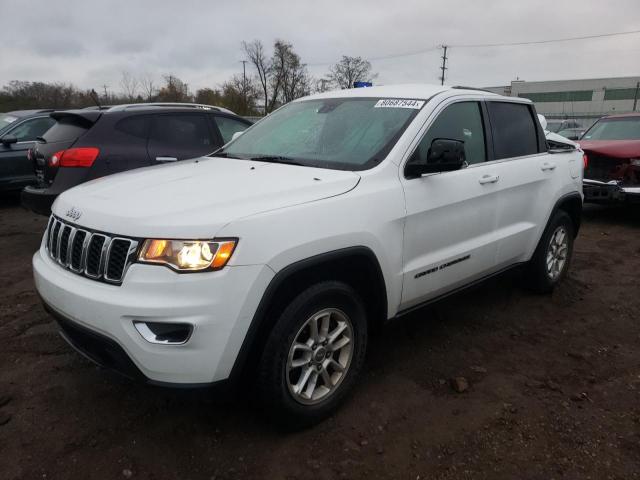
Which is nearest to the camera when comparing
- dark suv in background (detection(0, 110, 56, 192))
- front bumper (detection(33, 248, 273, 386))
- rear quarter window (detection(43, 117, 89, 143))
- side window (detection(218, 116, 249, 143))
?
front bumper (detection(33, 248, 273, 386))

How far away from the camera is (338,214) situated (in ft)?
8.30

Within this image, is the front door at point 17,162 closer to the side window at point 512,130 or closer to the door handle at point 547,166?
the side window at point 512,130

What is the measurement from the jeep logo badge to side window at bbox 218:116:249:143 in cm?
390

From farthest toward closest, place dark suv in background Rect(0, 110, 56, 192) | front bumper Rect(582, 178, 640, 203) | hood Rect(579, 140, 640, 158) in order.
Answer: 1. dark suv in background Rect(0, 110, 56, 192)
2. hood Rect(579, 140, 640, 158)
3. front bumper Rect(582, 178, 640, 203)

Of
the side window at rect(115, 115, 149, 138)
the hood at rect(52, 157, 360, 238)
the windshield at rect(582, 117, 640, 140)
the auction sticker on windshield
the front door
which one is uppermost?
the auction sticker on windshield

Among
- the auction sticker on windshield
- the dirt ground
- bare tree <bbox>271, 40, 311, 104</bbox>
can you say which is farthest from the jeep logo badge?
bare tree <bbox>271, 40, 311, 104</bbox>

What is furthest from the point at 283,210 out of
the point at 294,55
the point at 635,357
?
the point at 294,55

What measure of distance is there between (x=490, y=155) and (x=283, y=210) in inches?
81.3

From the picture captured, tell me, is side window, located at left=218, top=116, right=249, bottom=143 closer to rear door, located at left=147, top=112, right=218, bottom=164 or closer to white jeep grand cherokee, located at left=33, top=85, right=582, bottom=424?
rear door, located at left=147, top=112, right=218, bottom=164

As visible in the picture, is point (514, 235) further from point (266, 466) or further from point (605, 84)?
point (605, 84)

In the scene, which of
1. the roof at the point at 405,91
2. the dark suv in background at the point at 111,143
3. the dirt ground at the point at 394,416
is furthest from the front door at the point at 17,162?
the roof at the point at 405,91

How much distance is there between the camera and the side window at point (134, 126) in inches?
221

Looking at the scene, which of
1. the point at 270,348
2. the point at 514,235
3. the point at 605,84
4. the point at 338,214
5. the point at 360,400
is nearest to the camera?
the point at 270,348

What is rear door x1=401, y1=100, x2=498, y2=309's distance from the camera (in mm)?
2992
